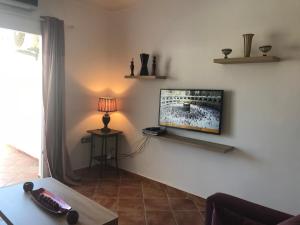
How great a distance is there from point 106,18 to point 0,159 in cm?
294

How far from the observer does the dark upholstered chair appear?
4.76ft

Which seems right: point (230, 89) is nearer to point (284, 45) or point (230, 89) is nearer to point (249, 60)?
point (249, 60)

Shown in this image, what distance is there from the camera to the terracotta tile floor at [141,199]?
255 centimetres

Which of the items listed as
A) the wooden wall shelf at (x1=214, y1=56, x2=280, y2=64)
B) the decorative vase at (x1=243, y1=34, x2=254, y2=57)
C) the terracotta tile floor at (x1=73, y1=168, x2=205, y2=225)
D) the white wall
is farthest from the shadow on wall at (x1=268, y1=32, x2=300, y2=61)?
the terracotta tile floor at (x1=73, y1=168, x2=205, y2=225)

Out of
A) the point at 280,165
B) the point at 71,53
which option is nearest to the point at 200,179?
the point at 280,165

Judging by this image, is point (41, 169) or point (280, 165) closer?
point (280, 165)

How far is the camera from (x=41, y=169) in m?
3.37

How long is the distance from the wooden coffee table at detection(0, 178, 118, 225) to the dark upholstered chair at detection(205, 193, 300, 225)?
0.66 metres

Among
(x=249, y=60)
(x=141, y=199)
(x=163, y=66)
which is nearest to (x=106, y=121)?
(x=163, y=66)

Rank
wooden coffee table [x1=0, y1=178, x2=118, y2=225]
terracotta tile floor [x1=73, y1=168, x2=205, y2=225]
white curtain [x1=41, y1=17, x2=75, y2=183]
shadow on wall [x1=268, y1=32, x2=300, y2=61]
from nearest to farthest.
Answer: wooden coffee table [x1=0, y1=178, x2=118, y2=225] < shadow on wall [x1=268, y1=32, x2=300, y2=61] < terracotta tile floor [x1=73, y1=168, x2=205, y2=225] < white curtain [x1=41, y1=17, x2=75, y2=183]

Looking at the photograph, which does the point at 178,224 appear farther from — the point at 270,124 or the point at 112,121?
the point at 112,121

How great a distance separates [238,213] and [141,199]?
5.30 ft

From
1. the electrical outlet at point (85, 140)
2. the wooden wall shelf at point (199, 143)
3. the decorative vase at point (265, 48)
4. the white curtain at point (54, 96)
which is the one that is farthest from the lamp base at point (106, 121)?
the decorative vase at point (265, 48)

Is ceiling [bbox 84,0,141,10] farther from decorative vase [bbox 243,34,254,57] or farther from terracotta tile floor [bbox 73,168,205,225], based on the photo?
terracotta tile floor [bbox 73,168,205,225]
